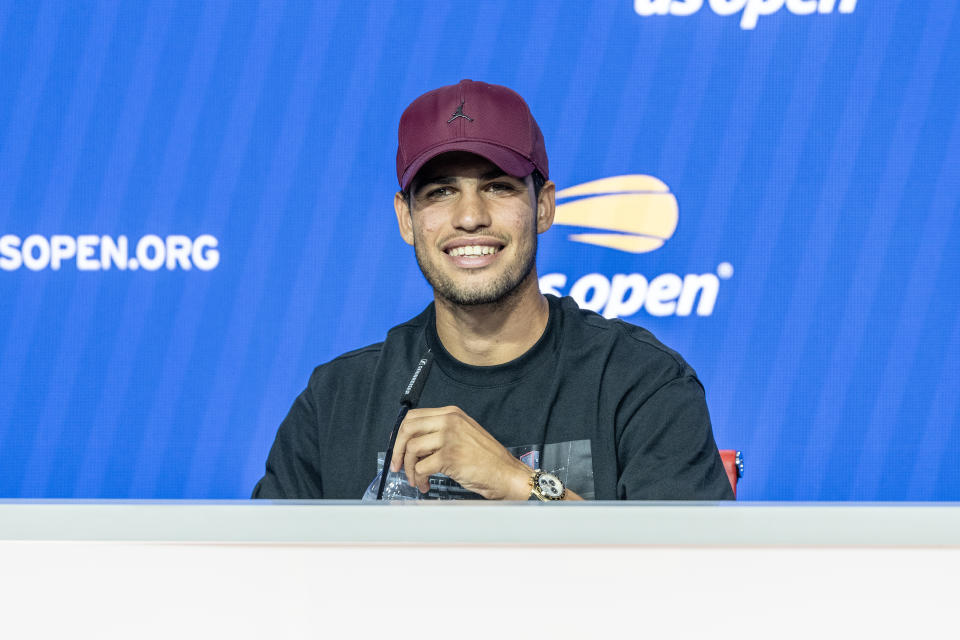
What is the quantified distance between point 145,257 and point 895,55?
1604 millimetres

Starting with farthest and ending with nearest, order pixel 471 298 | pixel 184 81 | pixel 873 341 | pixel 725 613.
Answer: pixel 184 81, pixel 873 341, pixel 471 298, pixel 725 613

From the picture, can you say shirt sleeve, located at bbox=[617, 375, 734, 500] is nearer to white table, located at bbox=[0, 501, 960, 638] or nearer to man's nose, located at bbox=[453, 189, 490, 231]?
man's nose, located at bbox=[453, 189, 490, 231]

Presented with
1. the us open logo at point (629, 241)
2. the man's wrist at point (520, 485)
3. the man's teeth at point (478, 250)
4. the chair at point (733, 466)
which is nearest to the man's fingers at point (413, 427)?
the man's wrist at point (520, 485)

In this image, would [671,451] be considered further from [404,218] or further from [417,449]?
[404,218]

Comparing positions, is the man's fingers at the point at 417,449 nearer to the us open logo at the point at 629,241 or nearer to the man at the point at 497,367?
the man at the point at 497,367

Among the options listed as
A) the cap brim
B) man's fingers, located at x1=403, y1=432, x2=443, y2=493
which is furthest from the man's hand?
the cap brim

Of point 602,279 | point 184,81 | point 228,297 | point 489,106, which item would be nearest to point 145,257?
point 228,297

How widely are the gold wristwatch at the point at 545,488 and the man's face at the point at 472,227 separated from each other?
28 centimetres

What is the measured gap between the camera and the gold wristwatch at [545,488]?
918 mm

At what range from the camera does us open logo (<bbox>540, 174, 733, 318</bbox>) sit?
6.10 feet

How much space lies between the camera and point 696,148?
73.5 inches

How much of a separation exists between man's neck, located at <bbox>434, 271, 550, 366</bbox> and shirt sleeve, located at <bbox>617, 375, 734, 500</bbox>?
180mm

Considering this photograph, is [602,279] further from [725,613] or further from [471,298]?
[725,613]

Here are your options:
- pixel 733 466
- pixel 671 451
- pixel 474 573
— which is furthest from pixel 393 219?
pixel 474 573
